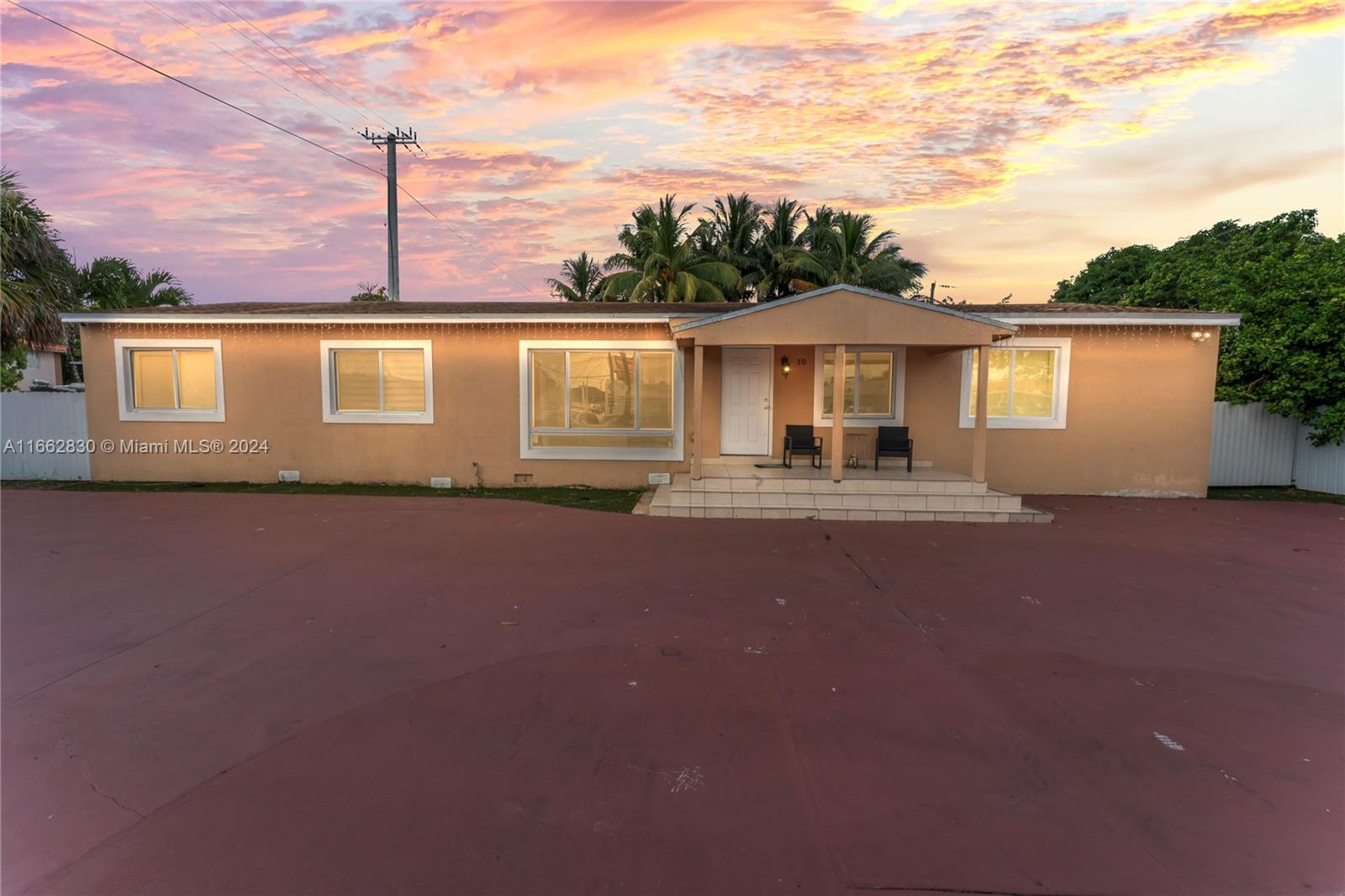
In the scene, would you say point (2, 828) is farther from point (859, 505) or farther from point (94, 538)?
point (859, 505)

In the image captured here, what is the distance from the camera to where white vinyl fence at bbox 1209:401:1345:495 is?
11602 mm

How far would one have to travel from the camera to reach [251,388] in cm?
1121

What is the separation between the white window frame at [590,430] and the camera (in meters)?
10.8

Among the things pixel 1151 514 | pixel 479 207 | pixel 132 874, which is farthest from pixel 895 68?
pixel 479 207

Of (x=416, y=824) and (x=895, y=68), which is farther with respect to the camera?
(x=895, y=68)

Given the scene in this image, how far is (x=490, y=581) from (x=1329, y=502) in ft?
45.4

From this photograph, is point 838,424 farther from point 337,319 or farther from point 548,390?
point 337,319

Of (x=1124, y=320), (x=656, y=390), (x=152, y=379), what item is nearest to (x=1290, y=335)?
(x=1124, y=320)

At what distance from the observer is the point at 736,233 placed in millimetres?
24906

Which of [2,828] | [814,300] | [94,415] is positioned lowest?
[2,828]

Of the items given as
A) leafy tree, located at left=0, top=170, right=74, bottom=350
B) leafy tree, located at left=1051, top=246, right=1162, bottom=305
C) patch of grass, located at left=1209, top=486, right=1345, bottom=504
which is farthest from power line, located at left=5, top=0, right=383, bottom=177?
leafy tree, located at left=1051, top=246, right=1162, bottom=305

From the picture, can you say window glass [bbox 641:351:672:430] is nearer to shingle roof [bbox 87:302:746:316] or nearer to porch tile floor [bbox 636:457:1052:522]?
shingle roof [bbox 87:302:746:316]

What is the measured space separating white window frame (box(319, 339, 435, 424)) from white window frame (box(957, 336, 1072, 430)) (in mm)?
9779

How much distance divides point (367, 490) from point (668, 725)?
30.7 ft
